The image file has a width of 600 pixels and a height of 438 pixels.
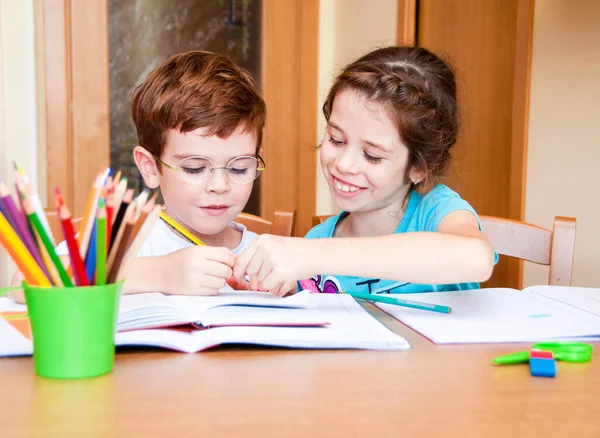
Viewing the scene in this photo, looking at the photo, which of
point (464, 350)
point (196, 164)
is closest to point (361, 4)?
point (196, 164)

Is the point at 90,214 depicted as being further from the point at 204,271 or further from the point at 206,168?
the point at 206,168

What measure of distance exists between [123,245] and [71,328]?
0.08 m

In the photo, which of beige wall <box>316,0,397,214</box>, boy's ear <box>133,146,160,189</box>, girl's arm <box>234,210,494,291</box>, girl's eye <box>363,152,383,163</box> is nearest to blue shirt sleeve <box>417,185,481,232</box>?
girl's eye <box>363,152,383,163</box>

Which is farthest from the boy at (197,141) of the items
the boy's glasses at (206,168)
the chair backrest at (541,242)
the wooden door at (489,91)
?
the wooden door at (489,91)

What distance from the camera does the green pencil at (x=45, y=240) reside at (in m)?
0.50

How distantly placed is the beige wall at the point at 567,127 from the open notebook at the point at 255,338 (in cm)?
130

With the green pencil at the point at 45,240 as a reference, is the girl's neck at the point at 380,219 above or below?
below

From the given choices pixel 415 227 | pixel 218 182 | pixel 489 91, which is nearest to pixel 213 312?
pixel 218 182

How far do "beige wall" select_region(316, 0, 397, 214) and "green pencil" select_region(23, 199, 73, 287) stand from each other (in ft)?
7.07

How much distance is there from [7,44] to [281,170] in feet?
3.80

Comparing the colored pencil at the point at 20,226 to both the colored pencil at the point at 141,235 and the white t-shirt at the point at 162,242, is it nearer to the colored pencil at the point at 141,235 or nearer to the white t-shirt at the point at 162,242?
the colored pencil at the point at 141,235

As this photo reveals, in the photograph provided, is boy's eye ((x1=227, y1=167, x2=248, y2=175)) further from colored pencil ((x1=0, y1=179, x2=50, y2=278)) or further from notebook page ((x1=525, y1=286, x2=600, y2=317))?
colored pencil ((x1=0, y1=179, x2=50, y2=278))

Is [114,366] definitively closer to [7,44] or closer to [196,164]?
[196,164]

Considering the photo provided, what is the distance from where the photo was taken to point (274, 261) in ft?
2.64
